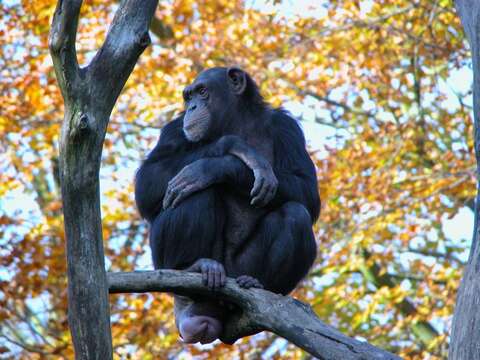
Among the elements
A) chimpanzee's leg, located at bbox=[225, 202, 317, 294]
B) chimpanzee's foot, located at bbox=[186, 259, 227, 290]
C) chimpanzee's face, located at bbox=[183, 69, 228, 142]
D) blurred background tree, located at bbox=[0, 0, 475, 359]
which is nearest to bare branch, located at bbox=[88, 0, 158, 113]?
chimpanzee's foot, located at bbox=[186, 259, 227, 290]

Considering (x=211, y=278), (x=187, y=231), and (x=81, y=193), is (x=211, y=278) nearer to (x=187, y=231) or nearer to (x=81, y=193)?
(x=187, y=231)

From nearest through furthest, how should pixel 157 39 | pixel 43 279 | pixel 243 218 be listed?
1. pixel 243 218
2. pixel 43 279
3. pixel 157 39

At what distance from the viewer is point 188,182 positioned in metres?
5.79

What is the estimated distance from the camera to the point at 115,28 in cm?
452

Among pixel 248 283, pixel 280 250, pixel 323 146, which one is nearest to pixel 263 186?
pixel 280 250

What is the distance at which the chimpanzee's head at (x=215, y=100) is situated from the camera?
631 centimetres

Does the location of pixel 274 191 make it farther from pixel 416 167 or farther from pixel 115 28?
pixel 416 167

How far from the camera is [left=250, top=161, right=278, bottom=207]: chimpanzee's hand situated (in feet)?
18.7

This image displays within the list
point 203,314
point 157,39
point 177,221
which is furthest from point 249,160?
point 157,39

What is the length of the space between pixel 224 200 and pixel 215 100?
36.4 inches

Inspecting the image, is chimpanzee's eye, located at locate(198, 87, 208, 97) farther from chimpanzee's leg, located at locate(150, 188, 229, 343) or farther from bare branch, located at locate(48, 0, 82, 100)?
bare branch, located at locate(48, 0, 82, 100)

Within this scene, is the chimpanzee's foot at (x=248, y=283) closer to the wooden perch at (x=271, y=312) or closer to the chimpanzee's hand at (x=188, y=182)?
the wooden perch at (x=271, y=312)

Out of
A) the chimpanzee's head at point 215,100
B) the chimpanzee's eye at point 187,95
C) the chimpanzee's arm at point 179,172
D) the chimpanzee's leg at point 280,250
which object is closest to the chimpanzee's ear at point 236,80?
the chimpanzee's head at point 215,100

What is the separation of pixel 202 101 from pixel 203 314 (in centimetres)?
183
